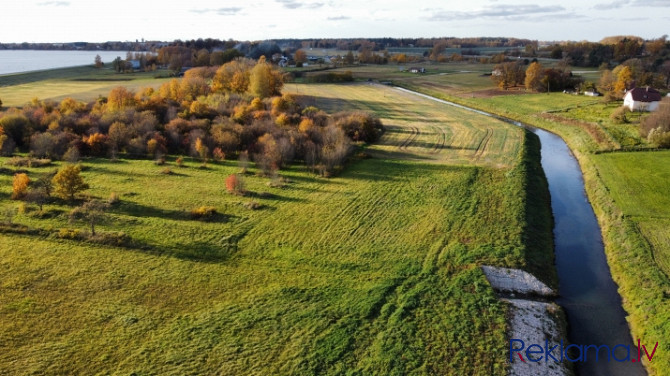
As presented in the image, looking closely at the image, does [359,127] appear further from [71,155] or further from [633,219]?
[71,155]

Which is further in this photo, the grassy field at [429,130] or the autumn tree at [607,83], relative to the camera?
the autumn tree at [607,83]

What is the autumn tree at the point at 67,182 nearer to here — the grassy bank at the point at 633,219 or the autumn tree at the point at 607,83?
the grassy bank at the point at 633,219

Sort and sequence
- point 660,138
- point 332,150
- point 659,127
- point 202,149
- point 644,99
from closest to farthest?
point 332,150 < point 202,149 < point 660,138 < point 659,127 < point 644,99

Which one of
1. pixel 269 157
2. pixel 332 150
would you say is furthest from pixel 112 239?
pixel 332 150

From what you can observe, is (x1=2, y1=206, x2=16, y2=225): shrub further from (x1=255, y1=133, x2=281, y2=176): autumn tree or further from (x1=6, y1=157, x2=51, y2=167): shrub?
(x1=255, y1=133, x2=281, y2=176): autumn tree

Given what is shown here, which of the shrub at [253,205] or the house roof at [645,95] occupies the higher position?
the house roof at [645,95]

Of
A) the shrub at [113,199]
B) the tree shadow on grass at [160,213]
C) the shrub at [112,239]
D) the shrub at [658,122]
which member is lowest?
the shrub at [112,239]

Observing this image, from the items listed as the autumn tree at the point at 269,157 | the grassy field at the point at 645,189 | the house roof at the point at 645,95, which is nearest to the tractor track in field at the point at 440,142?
the grassy field at the point at 645,189
